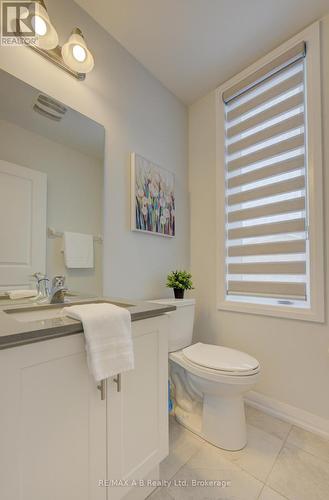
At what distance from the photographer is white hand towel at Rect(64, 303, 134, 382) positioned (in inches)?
29.3

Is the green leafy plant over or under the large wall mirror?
under

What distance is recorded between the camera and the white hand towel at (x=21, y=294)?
1.11 meters

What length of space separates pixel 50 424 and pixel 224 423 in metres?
1.03

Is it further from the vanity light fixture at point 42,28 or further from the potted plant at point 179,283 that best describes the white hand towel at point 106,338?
the vanity light fixture at point 42,28

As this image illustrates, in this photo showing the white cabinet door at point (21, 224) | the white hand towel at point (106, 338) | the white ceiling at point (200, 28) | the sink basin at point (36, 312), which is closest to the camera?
the white hand towel at point (106, 338)

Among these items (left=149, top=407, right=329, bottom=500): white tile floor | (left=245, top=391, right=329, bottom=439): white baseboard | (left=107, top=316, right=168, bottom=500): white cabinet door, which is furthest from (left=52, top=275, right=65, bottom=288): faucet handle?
(left=245, top=391, right=329, bottom=439): white baseboard

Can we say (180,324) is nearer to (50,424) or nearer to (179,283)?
(179,283)

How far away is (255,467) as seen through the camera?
3.85 ft

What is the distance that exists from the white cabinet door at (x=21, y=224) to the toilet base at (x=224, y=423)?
123cm

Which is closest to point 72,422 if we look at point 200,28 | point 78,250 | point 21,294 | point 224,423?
point 21,294

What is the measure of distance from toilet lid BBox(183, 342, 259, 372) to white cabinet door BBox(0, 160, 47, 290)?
3.30ft

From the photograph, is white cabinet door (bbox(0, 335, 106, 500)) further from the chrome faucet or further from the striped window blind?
the striped window blind

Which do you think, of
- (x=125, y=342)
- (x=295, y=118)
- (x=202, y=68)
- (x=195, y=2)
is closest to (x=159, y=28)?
(x=195, y=2)

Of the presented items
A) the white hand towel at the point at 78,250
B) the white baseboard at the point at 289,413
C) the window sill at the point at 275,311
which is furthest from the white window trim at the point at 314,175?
the white hand towel at the point at 78,250
